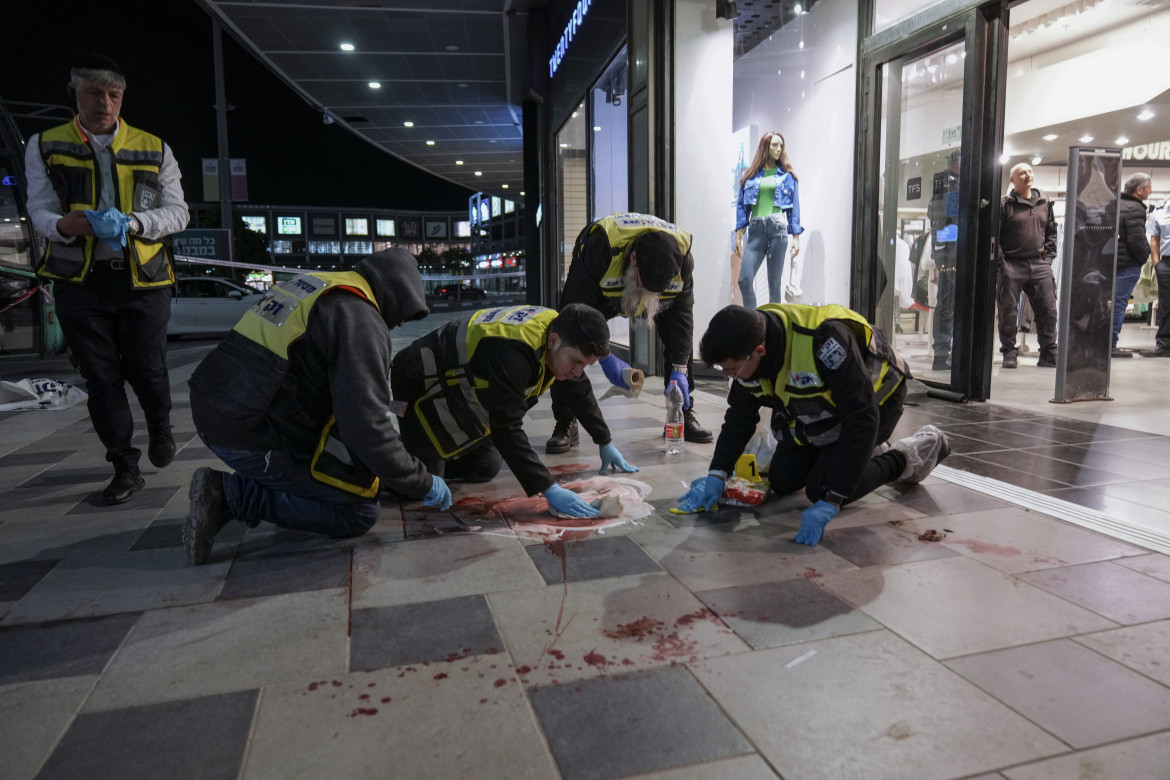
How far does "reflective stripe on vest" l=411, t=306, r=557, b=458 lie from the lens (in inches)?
115

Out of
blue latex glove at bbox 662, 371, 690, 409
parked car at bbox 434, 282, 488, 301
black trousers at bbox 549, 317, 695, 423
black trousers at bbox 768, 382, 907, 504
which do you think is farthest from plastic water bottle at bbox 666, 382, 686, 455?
parked car at bbox 434, 282, 488, 301

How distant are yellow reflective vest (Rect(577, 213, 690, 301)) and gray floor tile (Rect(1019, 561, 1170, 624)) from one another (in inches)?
89.6

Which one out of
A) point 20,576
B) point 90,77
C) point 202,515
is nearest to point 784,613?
point 202,515

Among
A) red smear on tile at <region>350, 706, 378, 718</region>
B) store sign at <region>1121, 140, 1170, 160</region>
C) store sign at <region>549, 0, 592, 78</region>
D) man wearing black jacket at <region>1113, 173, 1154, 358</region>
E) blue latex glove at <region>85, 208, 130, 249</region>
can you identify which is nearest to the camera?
red smear on tile at <region>350, 706, 378, 718</region>

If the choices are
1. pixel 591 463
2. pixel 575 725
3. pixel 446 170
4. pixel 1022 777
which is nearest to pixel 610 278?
pixel 591 463

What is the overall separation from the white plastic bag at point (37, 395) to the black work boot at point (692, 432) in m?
5.21

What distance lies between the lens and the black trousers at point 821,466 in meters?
2.98

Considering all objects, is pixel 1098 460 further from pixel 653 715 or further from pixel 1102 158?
pixel 653 715

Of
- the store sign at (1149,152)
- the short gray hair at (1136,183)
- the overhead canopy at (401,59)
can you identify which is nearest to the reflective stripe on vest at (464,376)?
the short gray hair at (1136,183)

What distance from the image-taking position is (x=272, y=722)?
63.6 inches

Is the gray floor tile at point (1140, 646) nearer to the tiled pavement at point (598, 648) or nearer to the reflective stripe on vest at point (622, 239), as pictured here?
the tiled pavement at point (598, 648)

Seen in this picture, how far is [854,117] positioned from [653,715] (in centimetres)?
610

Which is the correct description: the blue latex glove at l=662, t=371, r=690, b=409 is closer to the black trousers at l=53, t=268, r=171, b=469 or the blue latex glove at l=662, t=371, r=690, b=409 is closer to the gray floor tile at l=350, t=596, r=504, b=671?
the gray floor tile at l=350, t=596, r=504, b=671

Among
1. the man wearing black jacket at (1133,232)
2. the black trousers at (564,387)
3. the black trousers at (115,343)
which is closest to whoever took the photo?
the black trousers at (115,343)
